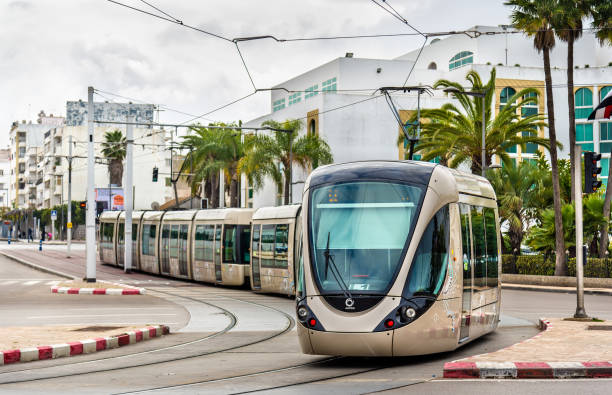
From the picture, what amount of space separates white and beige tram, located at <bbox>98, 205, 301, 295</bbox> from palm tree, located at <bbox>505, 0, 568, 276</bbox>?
13360 mm

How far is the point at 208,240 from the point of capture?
32250 mm

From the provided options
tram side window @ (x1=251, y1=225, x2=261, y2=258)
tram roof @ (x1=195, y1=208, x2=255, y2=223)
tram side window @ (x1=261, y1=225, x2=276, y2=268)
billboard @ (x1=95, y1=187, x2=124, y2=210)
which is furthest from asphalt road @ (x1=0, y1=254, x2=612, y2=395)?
billboard @ (x1=95, y1=187, x2=124, y2=210)

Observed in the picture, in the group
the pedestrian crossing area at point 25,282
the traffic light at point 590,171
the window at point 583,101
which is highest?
the window at point 583,101

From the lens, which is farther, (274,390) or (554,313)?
(554,313)

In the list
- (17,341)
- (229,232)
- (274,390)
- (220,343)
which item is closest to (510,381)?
(274,390)

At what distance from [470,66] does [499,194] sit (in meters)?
26.5

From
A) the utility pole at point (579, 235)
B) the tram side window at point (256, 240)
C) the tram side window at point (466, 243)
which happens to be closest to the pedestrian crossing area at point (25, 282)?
the tram side window at point (256, 240)

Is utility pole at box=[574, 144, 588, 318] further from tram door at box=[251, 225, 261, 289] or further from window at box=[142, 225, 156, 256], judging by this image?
window at box=[142, 225, 156, 256]

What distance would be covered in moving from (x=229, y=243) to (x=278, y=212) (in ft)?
16.1

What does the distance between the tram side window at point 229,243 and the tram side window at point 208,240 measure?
96 centimetres

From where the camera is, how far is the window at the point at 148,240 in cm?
3862

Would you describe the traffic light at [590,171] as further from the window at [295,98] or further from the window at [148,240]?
the window at [295,98]

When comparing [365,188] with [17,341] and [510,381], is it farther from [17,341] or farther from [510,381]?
[17,341]

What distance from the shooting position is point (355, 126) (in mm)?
63500
